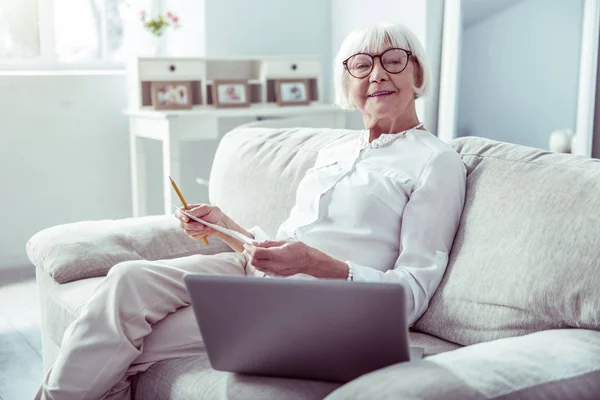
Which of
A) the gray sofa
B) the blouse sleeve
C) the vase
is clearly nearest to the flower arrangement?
the vase

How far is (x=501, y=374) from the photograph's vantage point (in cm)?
119

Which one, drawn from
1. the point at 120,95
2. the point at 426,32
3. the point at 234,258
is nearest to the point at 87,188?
the point at 120,95

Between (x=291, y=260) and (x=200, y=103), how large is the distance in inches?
94.8

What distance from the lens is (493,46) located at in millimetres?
3281

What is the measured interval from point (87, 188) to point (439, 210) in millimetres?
2746

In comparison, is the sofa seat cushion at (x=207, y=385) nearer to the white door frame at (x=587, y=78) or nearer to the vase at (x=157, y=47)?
the white door frame at (x=587, y=78)

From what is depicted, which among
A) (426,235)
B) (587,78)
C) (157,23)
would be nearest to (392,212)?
(426,235)

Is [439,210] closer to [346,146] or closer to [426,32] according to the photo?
[346,146]

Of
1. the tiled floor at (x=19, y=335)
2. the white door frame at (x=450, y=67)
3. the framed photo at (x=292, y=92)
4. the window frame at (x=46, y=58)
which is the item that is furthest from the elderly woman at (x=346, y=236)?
the window frame at (x=46, y=58)

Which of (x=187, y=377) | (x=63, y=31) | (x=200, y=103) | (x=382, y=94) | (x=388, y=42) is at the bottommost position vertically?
(x=187, y=377)

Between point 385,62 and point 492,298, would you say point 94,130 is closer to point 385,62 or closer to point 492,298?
point 385,62

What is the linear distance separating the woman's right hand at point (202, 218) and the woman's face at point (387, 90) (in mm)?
402

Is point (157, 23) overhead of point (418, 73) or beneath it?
overhead

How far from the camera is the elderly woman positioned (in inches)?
60.5
